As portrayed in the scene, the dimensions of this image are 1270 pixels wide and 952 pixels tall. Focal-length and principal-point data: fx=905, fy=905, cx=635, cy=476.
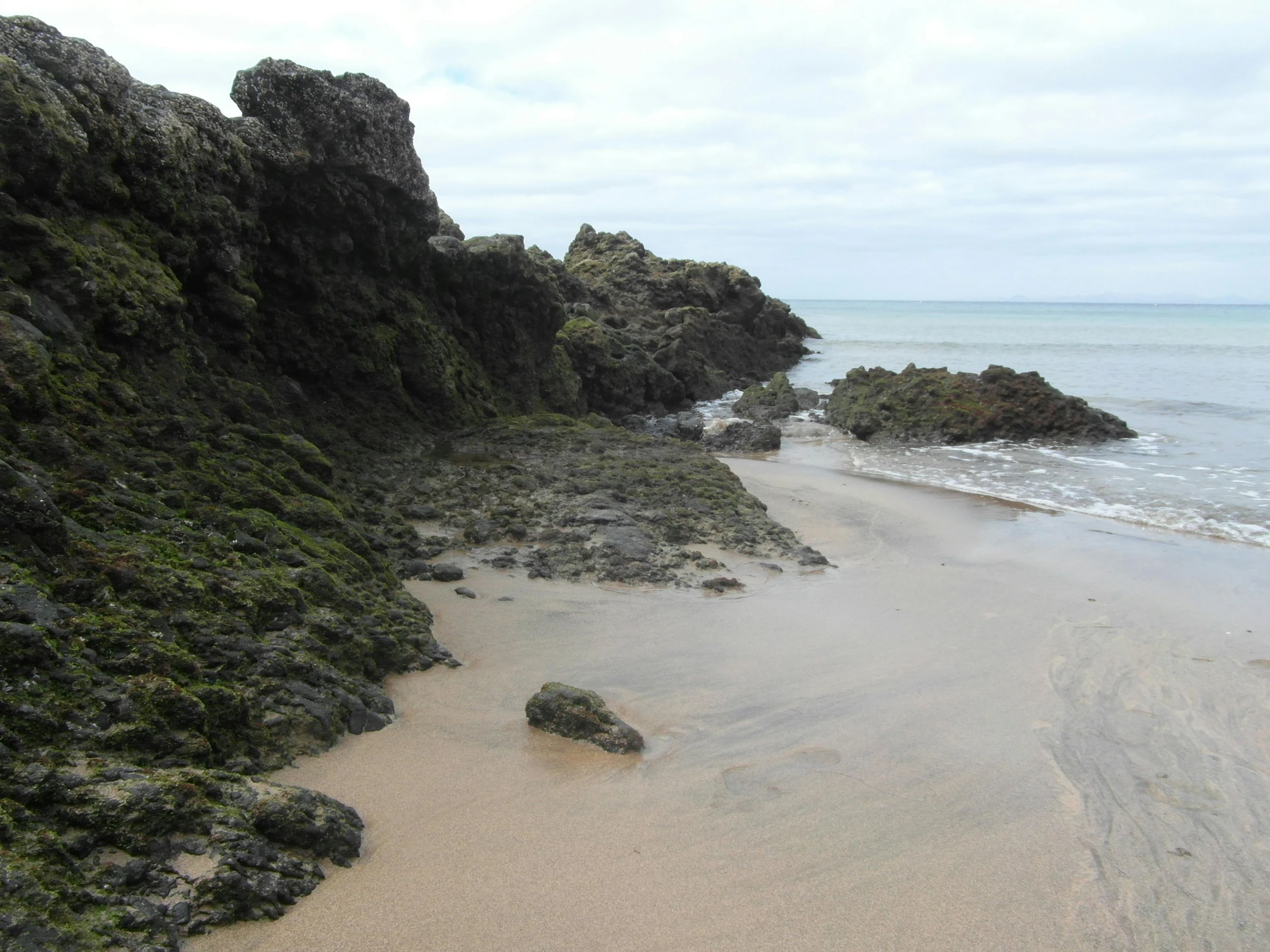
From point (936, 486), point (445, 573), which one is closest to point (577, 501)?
point (445, 573)

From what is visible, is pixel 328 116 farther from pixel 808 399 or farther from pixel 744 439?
pixel 808 399

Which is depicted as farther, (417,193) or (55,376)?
(417,193)

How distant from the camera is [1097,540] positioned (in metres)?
9.91

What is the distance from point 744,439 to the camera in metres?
16.7

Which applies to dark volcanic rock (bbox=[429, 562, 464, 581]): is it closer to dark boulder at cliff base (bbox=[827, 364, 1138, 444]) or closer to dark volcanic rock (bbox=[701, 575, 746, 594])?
dark volcanic rock (bbox=[701, 575, 746, 594])

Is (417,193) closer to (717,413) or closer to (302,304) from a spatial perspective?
(302,304)

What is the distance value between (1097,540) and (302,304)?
A: 348 inches

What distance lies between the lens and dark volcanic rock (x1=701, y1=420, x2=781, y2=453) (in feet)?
54.1

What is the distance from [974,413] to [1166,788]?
48.8ft

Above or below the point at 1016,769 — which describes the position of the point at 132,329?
above

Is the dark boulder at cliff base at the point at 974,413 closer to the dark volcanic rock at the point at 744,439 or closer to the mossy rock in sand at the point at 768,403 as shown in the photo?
the mossy rock in sand at the point at 768,403

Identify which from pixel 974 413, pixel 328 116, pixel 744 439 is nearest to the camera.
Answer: pixel 328 116

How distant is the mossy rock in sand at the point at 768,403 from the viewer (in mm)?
21016

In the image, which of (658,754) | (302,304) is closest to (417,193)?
(302,304)
